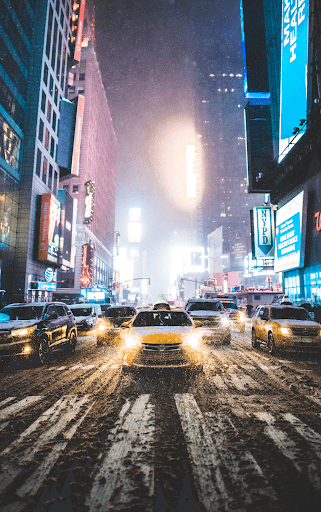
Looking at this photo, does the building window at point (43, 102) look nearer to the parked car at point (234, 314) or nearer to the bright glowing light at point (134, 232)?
the parked car at point (234, 314)

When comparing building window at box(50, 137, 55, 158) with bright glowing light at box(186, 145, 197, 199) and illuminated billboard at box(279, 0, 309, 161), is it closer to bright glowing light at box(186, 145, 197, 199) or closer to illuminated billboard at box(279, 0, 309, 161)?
illuminated billboard at box(279, 0, 309, 161)

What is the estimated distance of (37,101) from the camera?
37.6 metres

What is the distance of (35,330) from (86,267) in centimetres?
6294

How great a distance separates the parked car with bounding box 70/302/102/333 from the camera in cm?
1878

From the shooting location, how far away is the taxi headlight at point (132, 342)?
7.24 metres

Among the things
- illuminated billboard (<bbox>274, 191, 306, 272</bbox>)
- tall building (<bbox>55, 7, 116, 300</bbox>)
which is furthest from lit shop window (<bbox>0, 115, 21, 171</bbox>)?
illuminated billboard (<bbox>274, 191, 306, 272</bbox>)

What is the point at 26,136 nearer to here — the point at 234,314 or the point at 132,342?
the point at 234,314

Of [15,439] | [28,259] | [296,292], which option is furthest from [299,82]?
[28,259]

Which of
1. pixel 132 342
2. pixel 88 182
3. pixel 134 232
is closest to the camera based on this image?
pixel 132 342

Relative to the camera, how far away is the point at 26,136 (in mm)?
36438

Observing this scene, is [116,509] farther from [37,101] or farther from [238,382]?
[37,101]

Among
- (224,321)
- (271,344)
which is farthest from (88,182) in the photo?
(271,344)

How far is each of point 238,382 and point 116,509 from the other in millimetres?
5012

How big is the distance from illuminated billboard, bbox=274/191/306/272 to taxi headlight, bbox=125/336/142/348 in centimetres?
2228
